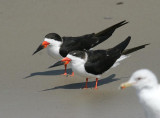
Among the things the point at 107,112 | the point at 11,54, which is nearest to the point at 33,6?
the point at 11,54

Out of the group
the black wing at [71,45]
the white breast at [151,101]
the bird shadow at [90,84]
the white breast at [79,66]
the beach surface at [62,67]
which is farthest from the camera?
the black wing at [71,45]

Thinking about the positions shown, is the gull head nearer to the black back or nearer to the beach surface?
the beach surface

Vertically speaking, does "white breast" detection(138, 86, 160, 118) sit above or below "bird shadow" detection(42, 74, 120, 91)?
above

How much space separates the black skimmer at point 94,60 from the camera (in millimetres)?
7703

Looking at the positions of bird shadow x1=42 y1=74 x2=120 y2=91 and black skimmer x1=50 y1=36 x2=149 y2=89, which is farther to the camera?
bird shadow x1=42 y1=74 x2=120 y2=91

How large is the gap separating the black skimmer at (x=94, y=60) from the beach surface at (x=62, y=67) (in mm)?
249

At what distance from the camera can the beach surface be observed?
6879 millimetres

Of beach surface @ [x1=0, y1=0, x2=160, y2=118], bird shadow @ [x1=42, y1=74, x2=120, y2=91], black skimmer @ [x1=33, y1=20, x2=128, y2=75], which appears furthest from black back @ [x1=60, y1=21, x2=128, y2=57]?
bird shadow @ [x1=42, y1=74, x2=120, y2=91]

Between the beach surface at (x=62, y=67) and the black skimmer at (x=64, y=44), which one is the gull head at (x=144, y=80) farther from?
the black skimmer at (x=64, y=44)

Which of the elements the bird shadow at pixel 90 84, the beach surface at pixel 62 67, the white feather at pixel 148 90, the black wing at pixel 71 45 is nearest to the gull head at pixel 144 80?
the white feather at pixel 148 90

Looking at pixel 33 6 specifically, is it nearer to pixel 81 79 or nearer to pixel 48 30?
pixel 48 30

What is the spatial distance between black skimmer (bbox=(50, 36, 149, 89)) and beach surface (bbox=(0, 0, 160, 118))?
249mm

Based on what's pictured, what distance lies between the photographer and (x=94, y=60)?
25.7ft

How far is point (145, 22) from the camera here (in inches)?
410
